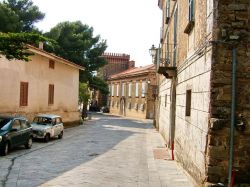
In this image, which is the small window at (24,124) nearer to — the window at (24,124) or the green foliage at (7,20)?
the window at (24,124)

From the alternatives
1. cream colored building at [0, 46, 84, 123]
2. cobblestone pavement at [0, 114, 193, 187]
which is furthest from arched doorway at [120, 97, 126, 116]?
cobblestone pavement at [0, 114, 193, 187]

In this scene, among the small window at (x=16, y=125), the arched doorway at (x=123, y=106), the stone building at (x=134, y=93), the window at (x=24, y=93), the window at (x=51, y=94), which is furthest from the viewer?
the arched doorway at (x=123, y=106)

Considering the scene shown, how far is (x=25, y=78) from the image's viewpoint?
2541 cm

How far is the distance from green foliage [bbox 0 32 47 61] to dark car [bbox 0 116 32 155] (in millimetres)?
2604

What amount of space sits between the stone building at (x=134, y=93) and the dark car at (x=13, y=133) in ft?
99.0

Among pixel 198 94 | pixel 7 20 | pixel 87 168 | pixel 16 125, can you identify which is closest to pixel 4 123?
pixel 16 125

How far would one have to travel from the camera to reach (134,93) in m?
60.2

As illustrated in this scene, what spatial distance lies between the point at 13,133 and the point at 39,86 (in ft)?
37.4

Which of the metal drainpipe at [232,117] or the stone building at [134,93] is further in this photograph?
the stone building at [134,93]

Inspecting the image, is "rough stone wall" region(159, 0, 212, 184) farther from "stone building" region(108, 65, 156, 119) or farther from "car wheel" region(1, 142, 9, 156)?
"stone building" region(108, 65, 156, 119)

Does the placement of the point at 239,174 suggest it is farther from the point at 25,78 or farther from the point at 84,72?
the point at 84,72

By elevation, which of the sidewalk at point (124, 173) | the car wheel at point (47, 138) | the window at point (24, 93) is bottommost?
the sidewalk at point (124, 173)

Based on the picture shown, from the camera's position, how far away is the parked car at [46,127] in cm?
2188

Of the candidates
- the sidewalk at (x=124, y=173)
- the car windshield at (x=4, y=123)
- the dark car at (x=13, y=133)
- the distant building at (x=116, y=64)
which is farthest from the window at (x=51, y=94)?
the distant building at (x=116, y=64)
